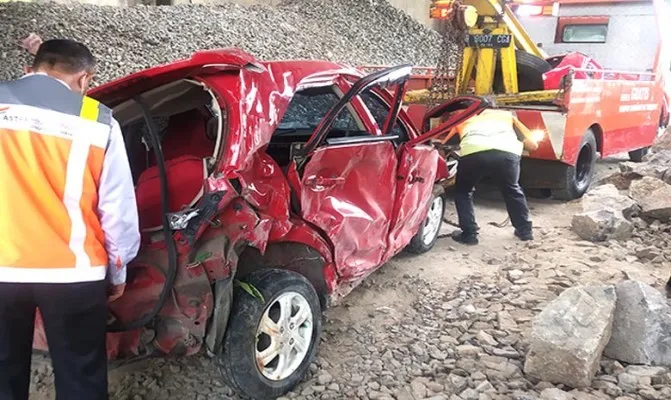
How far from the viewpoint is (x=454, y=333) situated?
374 centimetres

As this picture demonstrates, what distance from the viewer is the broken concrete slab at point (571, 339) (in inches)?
119

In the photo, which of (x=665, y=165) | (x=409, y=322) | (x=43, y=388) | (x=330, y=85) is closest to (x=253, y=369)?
(x=43, y=388)

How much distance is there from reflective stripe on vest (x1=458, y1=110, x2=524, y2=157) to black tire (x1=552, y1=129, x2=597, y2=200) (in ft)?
5.49

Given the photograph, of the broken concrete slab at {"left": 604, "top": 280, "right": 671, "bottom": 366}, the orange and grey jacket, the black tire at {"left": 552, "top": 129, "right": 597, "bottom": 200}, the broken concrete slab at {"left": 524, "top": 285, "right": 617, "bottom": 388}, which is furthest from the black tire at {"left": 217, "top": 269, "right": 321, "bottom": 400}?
the black tire at {"left": 552, "top": 129, "right": 597, "bottom": 200}

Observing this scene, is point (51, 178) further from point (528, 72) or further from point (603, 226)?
point (528, 72)

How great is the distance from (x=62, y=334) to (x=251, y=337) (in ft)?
2.67

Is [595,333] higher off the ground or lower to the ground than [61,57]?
lower

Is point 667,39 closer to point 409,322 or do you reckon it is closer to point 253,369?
point 409,322

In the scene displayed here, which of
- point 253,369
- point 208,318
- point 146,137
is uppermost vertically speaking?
point 146,137

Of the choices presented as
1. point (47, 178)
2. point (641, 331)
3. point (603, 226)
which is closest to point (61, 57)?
point (47, 178)

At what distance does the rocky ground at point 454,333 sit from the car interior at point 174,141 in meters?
1.02

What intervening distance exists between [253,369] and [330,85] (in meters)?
1.66

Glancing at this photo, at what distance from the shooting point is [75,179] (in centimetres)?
215

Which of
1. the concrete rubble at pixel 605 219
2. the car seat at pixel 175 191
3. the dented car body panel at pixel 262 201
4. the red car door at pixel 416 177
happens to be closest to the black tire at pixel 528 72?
the concrete rubble at pixel 605 219
